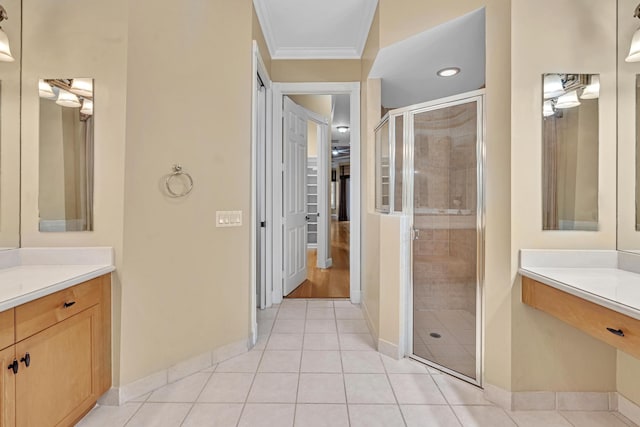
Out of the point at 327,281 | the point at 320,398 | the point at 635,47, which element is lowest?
the point at 320,398

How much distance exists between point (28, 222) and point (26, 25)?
44.8 inches

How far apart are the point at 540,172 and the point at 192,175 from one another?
7.12ft

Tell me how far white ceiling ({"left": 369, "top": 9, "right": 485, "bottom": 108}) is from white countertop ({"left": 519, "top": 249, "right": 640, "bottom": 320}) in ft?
4.99

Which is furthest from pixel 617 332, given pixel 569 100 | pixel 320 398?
pixel 320 398

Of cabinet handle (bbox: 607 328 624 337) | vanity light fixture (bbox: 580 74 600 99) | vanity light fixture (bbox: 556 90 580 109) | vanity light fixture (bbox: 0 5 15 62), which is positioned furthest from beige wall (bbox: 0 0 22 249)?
vanity light fixture (bbox: 580 74 600 99)

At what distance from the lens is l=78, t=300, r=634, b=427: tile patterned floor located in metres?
1.55

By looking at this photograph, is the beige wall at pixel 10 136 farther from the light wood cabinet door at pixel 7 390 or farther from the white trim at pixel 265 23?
the white trim at pixel 265 23

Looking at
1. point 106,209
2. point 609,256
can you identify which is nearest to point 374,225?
point 609,256

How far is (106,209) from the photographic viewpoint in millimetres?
1686

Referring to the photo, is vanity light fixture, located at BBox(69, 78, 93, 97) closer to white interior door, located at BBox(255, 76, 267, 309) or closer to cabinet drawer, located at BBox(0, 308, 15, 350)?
cabinet drawer, located at BBox(0, 308, 15, 350)

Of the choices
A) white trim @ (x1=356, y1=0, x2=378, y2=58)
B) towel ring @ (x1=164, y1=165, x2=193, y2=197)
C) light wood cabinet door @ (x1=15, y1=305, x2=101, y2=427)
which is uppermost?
white trim @ (x1=356, y1=0, x2=378, y2=58)

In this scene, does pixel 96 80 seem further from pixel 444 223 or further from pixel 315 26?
pixel 444 223

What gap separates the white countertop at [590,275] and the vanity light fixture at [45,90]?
9.41 feet

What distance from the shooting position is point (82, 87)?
1681 millimetres
